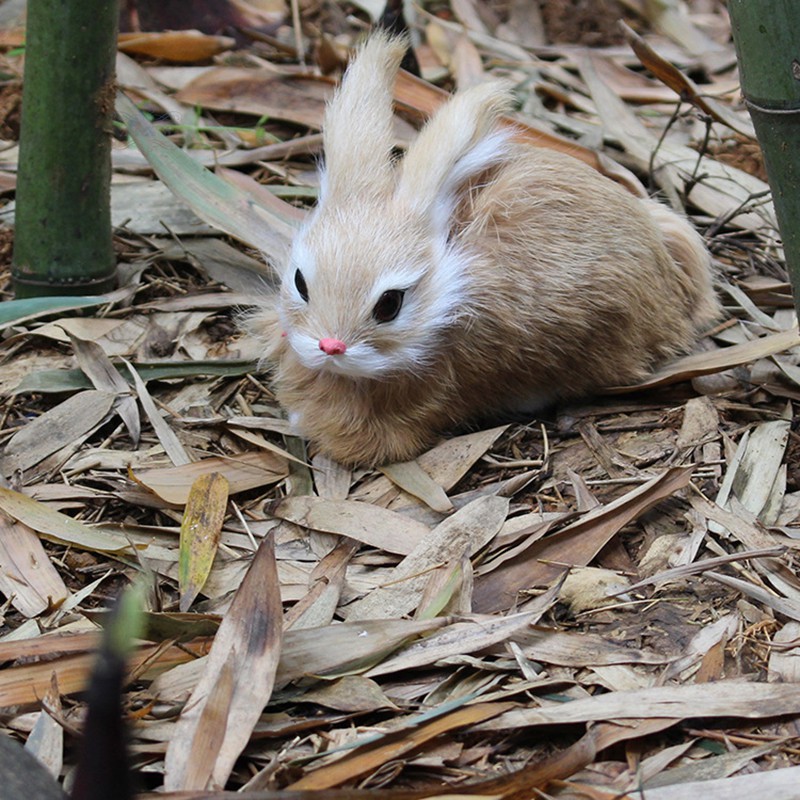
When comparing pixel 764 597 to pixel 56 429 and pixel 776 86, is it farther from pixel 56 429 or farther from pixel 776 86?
pixel 56 429

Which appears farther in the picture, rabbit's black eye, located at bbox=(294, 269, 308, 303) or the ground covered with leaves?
rabbit's black eye, located at bbox=(294, 269, 308, 303)

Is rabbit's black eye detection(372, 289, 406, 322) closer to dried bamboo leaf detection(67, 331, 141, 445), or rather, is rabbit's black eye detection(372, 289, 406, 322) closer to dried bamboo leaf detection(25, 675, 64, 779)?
dried bamboo leaf detection(67, 331, 141, 445)

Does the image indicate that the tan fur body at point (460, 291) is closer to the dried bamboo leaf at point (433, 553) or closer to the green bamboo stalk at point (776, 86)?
the dried bamboo leaf at point (433, 553)

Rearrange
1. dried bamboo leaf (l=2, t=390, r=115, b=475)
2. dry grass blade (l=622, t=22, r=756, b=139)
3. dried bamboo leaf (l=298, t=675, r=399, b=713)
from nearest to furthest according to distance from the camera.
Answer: dried bamboo leaf (l=298, t=675, r=399, b=713), dried bamboo leaf (l=2, t=390, r=115, b=475), dry grass blade (l=622, t=22, r=756, b=139)

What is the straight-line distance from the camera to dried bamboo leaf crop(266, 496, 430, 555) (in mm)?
2783

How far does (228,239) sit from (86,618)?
5.88ft

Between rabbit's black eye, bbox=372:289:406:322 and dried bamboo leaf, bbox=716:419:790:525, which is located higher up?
rabbit's black eye, bbox=372:289:406:322

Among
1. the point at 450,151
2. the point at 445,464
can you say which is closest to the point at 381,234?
the point at 450,151

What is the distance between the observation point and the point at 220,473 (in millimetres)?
2957

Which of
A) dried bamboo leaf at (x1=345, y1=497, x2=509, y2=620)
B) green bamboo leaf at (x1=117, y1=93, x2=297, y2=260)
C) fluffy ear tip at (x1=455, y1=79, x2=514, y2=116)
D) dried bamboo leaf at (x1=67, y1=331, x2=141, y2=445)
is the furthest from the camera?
green bamboo leaf at (x1=117, y1=93, x2=297, y2=260)

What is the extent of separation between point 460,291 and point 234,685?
1.24 m

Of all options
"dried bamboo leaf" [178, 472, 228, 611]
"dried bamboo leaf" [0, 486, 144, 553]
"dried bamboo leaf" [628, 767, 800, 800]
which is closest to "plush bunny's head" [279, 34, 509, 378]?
"dried bamboo leaf" [178, 472, 228, 611]

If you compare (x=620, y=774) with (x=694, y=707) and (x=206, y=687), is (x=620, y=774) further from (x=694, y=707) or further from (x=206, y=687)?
(x=206, y=687)

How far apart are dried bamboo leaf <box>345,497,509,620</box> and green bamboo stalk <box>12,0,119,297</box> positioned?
4.98 ft
